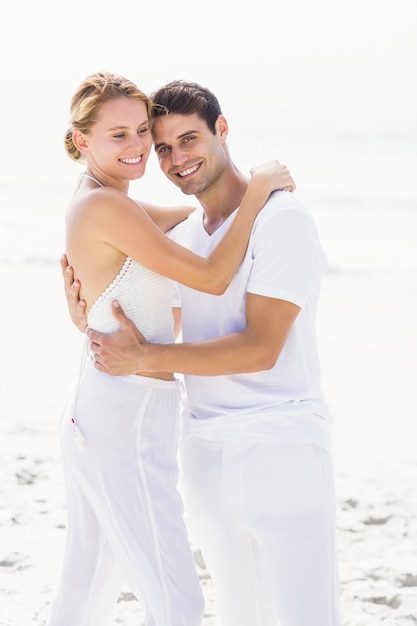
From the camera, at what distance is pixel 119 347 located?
112 inches

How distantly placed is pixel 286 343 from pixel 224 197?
0.63m

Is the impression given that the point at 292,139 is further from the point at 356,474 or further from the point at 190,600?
the point at 190,600

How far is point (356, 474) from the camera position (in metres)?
5.53

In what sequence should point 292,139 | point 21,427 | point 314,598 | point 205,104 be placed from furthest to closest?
1. point 292,139
2. point 21,427
3. point 205,104
4. point 314,598

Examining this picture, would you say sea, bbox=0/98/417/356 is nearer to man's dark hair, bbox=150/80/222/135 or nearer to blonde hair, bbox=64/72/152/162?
man's dark hair, bbox=150/80/222/135

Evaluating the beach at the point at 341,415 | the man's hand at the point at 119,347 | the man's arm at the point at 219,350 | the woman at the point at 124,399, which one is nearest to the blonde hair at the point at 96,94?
the woman at the point at 124,399

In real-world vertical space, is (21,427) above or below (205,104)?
below

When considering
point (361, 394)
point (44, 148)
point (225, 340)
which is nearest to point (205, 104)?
point (225, 340)

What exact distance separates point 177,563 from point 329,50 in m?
34.0

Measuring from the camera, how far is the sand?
13.2 feet

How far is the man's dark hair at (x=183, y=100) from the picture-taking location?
3072mm

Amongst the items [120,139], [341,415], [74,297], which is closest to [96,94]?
[120,139]

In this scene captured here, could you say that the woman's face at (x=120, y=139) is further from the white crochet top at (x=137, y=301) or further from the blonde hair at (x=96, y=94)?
the white crochet top at (x=137, y=301)

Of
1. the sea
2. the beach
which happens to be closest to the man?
the beach
